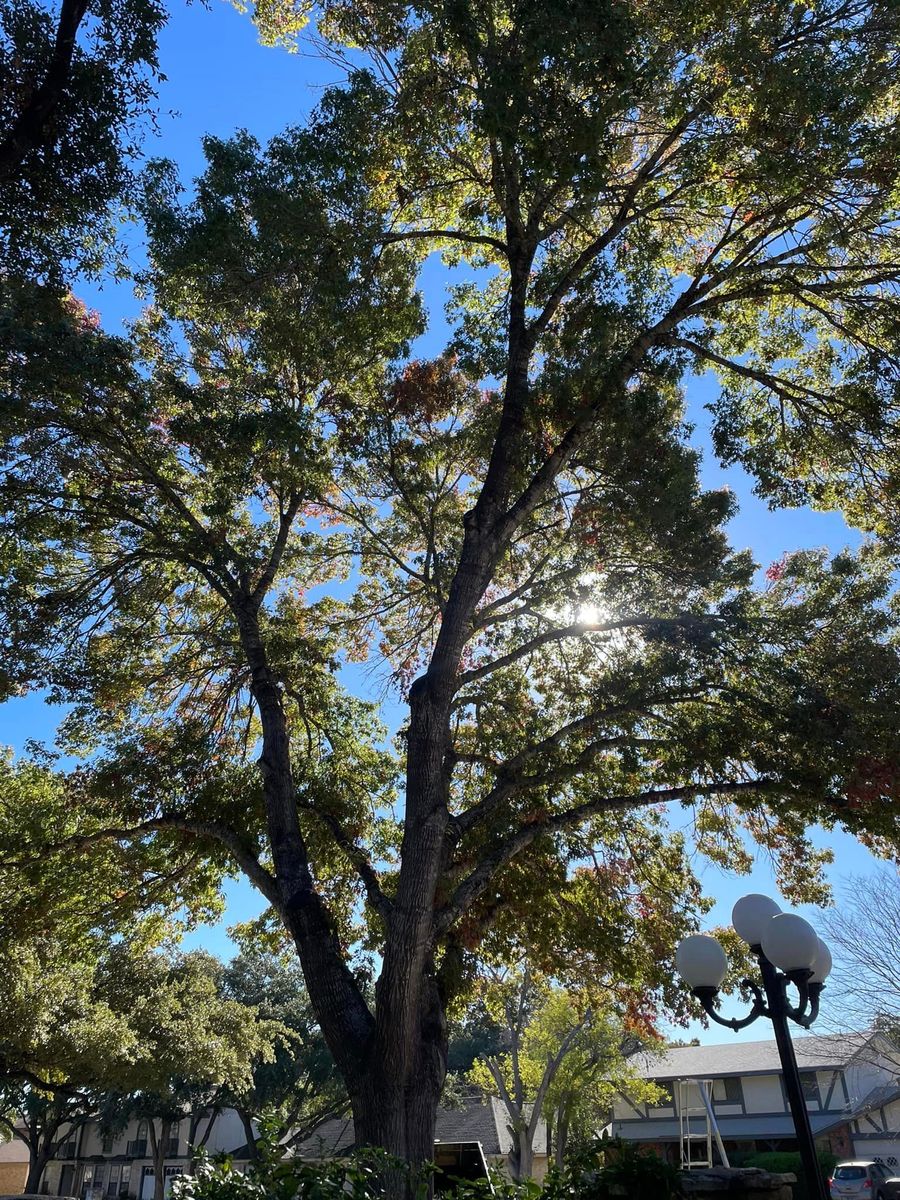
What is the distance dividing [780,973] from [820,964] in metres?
0.30

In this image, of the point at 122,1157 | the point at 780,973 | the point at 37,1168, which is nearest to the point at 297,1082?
the point at 37,1168

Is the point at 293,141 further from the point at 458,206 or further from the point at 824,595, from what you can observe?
the point at 824,595

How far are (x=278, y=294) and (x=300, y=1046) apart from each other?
1179 inches

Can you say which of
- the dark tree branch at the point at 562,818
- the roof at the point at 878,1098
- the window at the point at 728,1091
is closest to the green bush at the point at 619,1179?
the dark tree branch at the point at 562,818

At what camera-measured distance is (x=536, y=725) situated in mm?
9734

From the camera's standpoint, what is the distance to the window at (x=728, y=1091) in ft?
92.0

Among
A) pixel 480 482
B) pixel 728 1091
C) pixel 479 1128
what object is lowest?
pixel 479 1128

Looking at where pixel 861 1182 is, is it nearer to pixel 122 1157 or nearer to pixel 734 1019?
pixel 734 1019

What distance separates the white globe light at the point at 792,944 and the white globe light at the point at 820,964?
0.08 metres

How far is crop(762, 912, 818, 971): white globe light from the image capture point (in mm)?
5352

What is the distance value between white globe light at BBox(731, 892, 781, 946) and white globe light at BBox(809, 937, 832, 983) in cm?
44

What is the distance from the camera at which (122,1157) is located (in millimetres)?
36188

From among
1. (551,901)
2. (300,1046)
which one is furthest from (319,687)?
(300,1046)

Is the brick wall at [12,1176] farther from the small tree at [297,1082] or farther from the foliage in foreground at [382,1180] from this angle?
the foliage in foreground at [382,1180]
